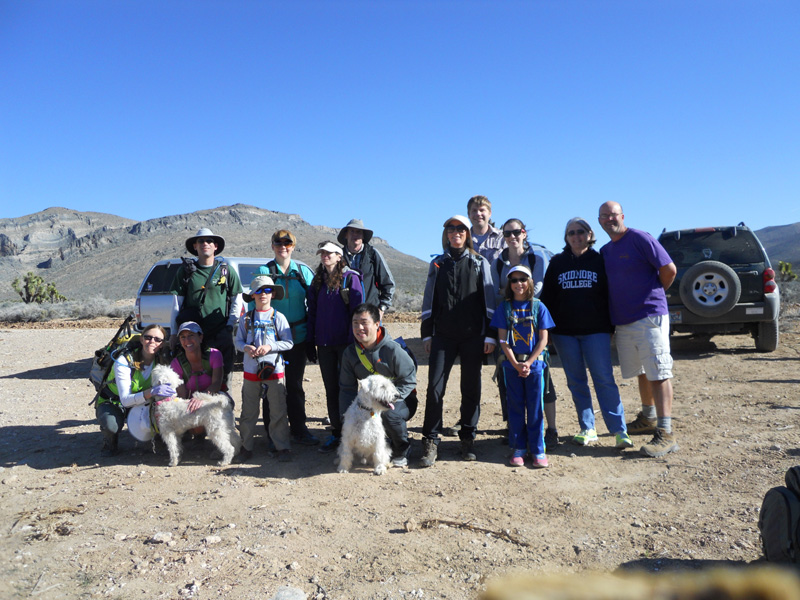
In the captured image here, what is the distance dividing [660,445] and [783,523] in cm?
212

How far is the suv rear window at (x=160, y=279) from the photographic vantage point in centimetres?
909

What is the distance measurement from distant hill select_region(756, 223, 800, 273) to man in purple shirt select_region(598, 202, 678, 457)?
109244mm

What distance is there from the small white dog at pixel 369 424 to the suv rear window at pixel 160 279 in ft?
18.6

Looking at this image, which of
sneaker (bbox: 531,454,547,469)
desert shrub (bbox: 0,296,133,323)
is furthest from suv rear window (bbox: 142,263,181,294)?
desert shrub (bbox: 0,296,133,323)

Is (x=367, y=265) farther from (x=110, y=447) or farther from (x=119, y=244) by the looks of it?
(x=119, y=244)

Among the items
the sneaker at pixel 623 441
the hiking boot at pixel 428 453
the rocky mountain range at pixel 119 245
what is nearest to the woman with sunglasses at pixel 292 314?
the hiking boot at pixel 428 453

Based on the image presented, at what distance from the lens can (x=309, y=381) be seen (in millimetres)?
8406

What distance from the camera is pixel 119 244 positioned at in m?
71.2

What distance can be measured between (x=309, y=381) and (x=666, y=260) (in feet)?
17.8

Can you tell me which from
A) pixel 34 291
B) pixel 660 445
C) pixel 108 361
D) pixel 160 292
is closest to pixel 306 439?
pixel 108 361

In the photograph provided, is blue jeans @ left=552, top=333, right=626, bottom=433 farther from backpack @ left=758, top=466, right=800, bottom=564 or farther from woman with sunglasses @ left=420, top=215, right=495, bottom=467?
backpack @ left=758, top=466, right=800, bottom=564

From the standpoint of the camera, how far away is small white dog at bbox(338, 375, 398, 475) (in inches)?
175

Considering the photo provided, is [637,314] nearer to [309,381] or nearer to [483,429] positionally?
[483,429]

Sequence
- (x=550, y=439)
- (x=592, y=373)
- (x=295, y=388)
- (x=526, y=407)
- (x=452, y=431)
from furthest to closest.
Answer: (x=452, y=431) → (x=295, y=388) → (x=550, y=439) → (x=592, y=373) → (x=526, y=407)
